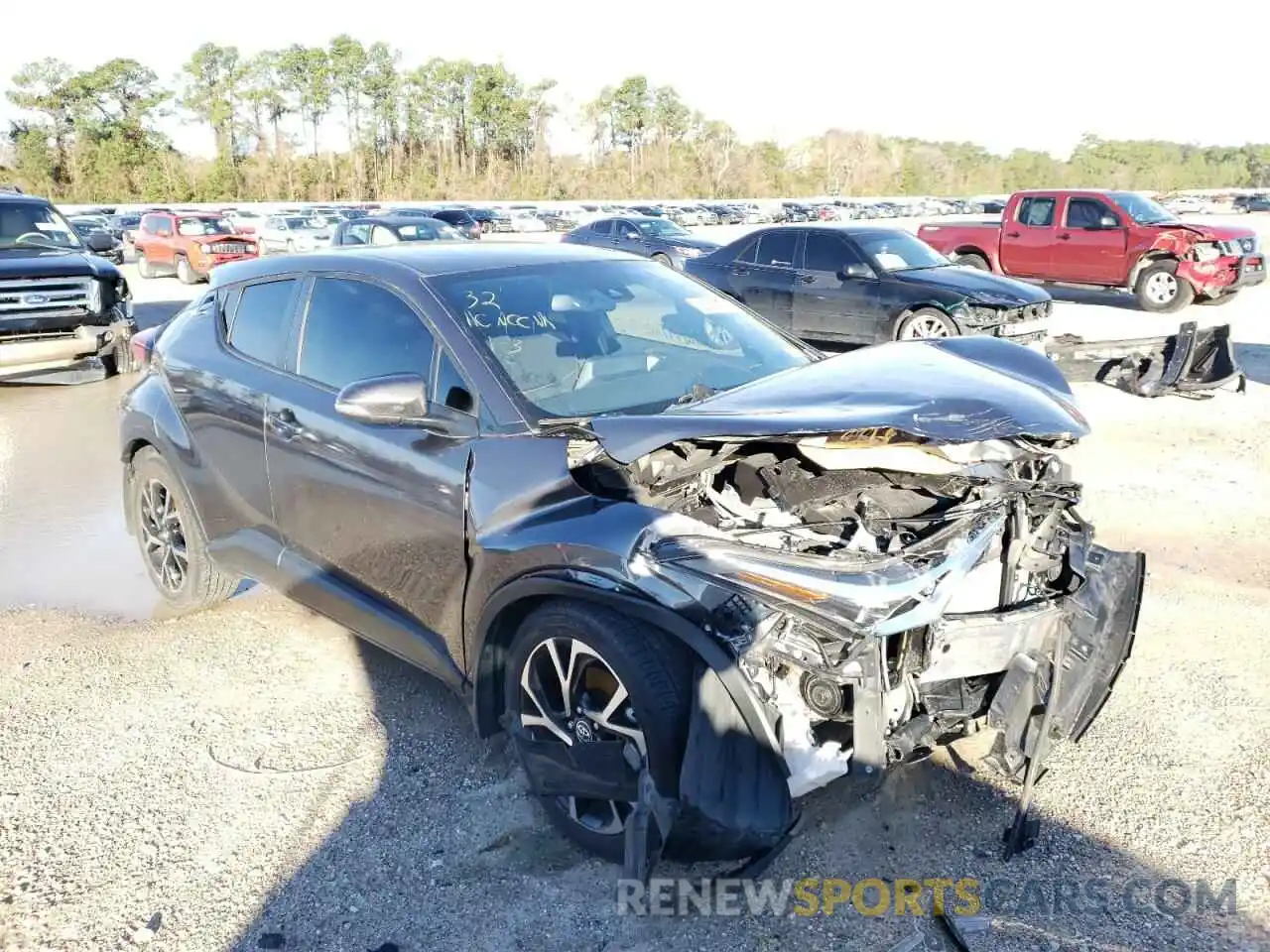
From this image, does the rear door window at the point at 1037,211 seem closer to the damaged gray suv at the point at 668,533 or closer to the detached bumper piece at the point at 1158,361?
the detached bumper piece at the point at 1158,361

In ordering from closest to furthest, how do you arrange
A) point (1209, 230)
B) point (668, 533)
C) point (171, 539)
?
1. point (668, 533)
2. point (171, 539)
3. point (1209, 230)

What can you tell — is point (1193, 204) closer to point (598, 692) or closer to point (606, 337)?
point (606, 337)

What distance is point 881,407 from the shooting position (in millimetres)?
3006

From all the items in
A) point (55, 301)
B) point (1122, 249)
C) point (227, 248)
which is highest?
point (1122, 249)

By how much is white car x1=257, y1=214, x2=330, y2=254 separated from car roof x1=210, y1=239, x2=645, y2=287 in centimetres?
2608

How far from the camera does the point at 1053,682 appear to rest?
295 centimetres

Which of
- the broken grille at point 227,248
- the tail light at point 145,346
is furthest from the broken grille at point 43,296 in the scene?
the broken grille at point 227,248

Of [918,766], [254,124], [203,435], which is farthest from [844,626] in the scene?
[254,124]

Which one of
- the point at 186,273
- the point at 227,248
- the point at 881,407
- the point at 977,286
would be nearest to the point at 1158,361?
the point at 977,286

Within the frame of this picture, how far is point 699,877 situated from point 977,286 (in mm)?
9989

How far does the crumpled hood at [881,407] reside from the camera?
9.44 feet

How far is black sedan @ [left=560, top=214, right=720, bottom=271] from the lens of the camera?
70.4ft

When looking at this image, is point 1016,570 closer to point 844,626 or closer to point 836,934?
point 844,626

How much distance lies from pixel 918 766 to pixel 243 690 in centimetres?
273
